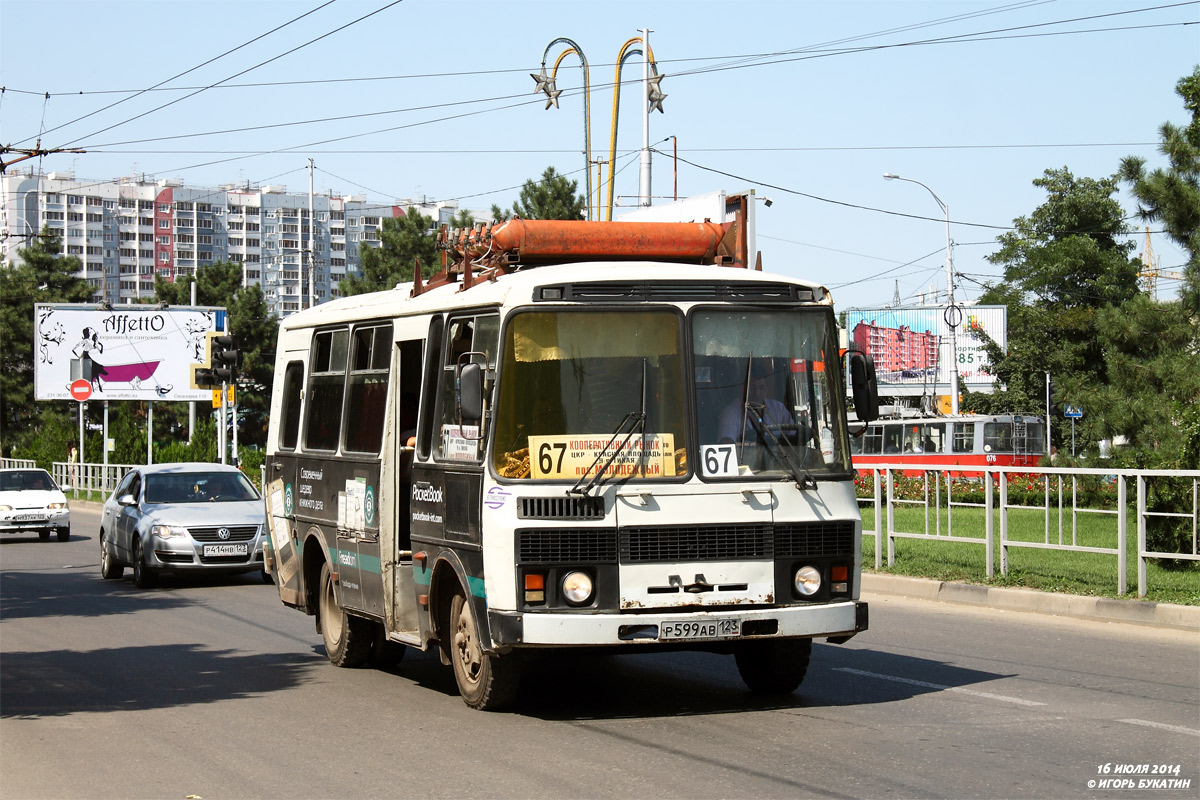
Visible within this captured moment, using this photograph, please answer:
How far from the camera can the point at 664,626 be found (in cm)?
852

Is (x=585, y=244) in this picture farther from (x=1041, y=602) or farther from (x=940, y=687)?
(x=1041, y=602)

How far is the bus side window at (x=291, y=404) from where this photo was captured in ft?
42.1

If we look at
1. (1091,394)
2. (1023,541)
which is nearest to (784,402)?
(1023,541)

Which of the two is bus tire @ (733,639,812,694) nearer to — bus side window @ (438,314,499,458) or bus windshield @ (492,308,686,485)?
bus windshield @ (492,308,686,485)

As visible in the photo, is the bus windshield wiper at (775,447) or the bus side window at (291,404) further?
the bus side window at (291,404)

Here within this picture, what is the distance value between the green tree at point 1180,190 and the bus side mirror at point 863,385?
1457 cm

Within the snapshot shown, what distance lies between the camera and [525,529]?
852 centimetres

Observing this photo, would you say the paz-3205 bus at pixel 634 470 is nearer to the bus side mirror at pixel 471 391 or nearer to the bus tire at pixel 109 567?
the bus side mirror at pixel 471 391

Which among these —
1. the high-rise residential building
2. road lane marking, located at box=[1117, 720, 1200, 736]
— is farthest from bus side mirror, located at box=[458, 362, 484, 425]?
the high-rise residential building

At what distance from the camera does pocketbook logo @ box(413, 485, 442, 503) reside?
9.62 meters

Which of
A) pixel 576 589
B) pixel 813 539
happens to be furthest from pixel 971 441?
pixel 576 589

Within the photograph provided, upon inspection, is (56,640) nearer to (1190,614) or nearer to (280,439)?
(280,439)

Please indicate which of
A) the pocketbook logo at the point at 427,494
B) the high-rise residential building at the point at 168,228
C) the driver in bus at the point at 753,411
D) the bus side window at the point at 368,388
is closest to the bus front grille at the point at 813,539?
the driver in bus at the point at 753,411

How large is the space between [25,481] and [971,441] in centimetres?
2873
